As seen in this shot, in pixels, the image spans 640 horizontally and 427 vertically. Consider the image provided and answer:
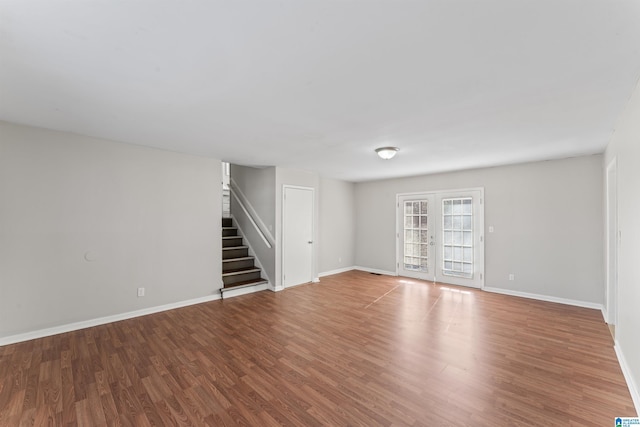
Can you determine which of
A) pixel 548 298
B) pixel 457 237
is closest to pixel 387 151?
pixel 457 237

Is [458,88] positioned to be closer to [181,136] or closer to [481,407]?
[481,407]

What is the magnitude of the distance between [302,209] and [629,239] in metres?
4.74

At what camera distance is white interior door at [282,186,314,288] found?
5.55 metres

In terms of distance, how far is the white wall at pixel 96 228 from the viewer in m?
3.07

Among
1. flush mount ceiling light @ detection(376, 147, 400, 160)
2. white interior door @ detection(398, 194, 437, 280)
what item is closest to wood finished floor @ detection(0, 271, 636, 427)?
white interior door @ detection(398, 194, 437, 280)

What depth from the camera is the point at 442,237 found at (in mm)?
5848

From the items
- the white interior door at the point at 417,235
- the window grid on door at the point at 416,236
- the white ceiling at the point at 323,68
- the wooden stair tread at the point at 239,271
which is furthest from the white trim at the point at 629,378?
the wooden stair tread at the point at 239,271

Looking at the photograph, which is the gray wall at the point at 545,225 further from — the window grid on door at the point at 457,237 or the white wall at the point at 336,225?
the white wall at the point at 336,225

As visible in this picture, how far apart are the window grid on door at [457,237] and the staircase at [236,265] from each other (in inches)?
154

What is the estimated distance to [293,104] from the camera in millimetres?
2445

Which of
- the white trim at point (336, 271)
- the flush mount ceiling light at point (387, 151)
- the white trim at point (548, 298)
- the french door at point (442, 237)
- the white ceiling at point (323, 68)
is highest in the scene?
the white ceiling at point (323, 68)

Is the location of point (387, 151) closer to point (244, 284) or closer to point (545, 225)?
point (545, 225)

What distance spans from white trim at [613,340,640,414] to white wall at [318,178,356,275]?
495cm

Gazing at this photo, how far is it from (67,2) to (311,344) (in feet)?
10.7
